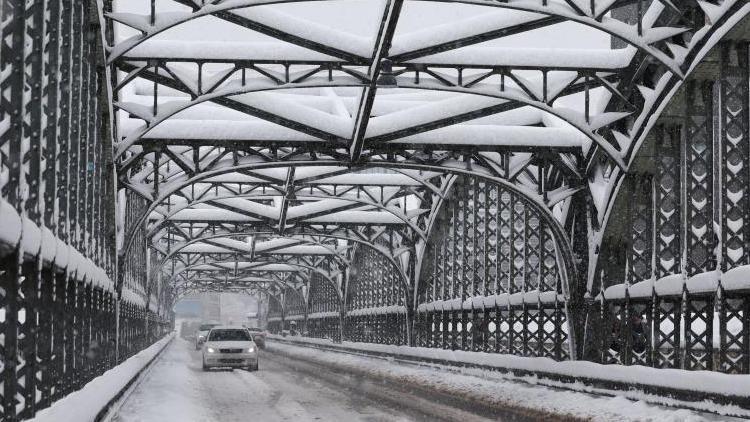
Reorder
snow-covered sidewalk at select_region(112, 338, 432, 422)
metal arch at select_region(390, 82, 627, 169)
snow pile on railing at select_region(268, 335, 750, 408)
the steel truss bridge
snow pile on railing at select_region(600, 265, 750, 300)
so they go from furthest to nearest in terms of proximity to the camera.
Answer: metal arch at select_region(390, 82, 627, 169) < snow-covered sidewalk at select_region(112, 338, 432, 422) < snow pile on railing at select_region(600, 265, 750, 300) < snow pile on railing at select_region(268, 335, 750, 408) < the steel truss bridge

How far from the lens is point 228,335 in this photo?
1455 inches

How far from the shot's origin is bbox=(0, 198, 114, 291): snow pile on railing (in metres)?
7.39

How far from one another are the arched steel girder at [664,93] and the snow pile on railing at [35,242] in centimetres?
959

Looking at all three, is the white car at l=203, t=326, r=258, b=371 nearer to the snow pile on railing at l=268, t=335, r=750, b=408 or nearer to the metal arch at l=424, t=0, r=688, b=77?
the snow pile on railing at l=268, t=335, r=750, b=408

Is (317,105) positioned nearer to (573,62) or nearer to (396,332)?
(573,62)

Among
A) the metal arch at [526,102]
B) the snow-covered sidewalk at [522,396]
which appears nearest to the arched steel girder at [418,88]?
the metal arch at [526,102]

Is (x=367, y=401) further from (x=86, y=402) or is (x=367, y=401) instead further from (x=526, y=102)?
(x=86, y=402)

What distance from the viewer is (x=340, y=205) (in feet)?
126

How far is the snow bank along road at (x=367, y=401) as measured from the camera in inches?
615

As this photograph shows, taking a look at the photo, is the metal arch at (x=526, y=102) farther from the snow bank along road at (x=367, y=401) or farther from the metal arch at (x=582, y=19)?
the snow bank along road at (x=367, y=401)

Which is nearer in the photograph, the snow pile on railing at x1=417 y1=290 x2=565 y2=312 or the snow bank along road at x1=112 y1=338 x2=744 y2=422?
Answer: the snow bank along road at x1=112 y1=338 x2=744 y2=422

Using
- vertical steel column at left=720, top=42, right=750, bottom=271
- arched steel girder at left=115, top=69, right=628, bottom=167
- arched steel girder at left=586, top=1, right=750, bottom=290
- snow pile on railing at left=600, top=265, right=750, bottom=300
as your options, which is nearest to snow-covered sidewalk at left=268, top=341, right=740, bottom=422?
snow pile on railing at left=600, top=265, right=750, bottom=300

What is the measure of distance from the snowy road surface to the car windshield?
333 inches

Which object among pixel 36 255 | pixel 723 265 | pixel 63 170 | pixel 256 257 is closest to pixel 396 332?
pixel 256 257
